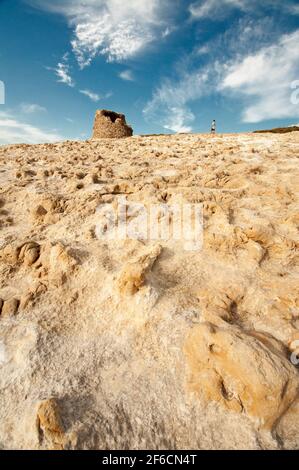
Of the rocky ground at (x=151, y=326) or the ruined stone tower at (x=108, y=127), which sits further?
the ruined stone tower at (x=108, y=127)

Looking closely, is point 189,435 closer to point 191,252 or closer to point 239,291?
point 239,291

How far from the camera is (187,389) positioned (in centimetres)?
281

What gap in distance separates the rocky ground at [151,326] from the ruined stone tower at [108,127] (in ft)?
56.1

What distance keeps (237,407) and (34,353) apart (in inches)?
91.8

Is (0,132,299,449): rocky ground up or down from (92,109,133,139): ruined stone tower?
down

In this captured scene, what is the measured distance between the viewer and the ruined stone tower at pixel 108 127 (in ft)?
71.9

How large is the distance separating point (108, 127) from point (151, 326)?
21.5m

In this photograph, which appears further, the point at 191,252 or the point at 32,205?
the point at 32,205

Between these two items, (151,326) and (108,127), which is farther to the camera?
(108,127)

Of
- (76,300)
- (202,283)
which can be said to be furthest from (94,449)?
(202,283)

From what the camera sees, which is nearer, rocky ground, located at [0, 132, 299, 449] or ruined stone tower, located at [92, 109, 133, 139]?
rocky ground, located at [0, 132, 299, 449]

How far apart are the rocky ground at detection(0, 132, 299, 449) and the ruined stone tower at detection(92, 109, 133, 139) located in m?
17.1

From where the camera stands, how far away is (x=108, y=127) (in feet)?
72.2

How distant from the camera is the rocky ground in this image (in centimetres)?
252
